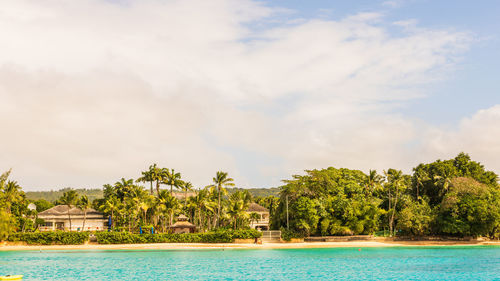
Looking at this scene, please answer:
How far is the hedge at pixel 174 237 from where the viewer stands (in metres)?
67.4

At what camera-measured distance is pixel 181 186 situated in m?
89.7

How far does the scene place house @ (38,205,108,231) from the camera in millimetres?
89562

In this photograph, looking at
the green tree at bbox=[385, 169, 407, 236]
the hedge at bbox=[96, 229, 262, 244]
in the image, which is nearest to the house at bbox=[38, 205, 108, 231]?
the hedge at bbox=[96, 229, 262, 244]

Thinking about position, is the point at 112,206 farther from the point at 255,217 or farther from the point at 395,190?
the point at 395,190

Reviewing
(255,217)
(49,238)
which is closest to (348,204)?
(255,217)

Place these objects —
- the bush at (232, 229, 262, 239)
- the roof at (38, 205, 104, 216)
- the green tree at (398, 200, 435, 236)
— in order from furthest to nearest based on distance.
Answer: the roof at (38, 205, 104, 216) < the green tree at (398, 200, 435, 236) < the bush at (232, 229, 262, 239)

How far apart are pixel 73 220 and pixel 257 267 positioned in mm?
58751

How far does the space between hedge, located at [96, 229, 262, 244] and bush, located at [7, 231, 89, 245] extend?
10.1ft

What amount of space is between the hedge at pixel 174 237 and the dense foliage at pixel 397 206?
8473 mm

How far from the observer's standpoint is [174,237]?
68250 mm

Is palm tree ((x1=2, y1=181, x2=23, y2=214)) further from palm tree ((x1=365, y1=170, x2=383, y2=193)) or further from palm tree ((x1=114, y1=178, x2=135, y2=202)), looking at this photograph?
palm tree ((x1=365, y1=170, x2=383, y2=193))

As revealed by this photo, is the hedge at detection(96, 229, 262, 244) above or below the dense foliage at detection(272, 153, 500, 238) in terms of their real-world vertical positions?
below

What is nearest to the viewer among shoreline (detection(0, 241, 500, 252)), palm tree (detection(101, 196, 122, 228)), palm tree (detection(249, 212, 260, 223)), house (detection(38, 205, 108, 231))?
shoreline (detection(0, 241, 500, 252))

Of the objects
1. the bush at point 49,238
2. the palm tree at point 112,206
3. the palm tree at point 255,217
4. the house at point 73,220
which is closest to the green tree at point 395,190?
the palm tree at point 255,217
